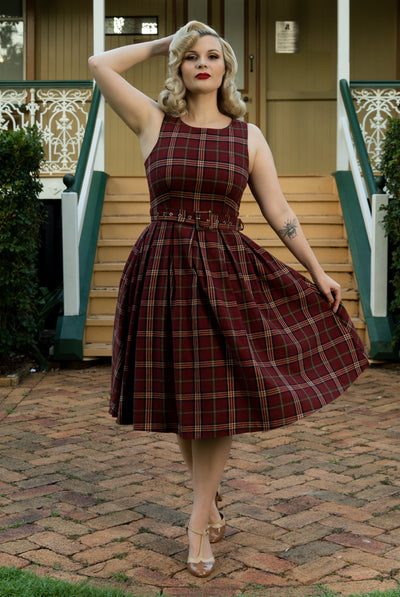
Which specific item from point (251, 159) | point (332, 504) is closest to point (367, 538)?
point (332, 504)

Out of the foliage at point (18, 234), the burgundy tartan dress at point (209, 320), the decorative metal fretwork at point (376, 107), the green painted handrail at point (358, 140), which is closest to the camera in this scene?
the burgundy tartan dress at point (209, 320)

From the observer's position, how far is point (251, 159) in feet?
9.53

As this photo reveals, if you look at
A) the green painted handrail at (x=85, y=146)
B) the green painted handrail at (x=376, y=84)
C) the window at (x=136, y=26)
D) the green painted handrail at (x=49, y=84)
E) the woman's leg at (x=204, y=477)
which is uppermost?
the window at (x=136, y=26)

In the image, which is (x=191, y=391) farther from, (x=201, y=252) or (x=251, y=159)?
(x=251, y=159)

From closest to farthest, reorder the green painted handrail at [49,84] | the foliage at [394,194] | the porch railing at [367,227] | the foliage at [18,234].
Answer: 1. the foliage at [18,234]
2. the foliage at [394,194]
3. the porch railing at [367,227]
4. the green painted handrail at [49,84]

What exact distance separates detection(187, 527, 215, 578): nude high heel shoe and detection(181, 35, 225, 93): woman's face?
1599 millimetres

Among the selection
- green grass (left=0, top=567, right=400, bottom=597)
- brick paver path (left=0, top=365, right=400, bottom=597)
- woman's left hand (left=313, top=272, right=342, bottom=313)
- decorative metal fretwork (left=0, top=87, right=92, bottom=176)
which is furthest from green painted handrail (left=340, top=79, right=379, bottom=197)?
green grass (left=0, top=567, right=400, bottom=597)

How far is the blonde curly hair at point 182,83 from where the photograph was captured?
2.81 metres

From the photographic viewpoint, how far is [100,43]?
8.64m

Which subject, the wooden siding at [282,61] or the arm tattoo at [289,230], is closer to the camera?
the arm tattoo at [289,230]

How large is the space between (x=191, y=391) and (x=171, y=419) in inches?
5.2

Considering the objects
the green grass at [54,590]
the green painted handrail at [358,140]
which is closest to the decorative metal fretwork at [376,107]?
the green painted handrail at [358,140]

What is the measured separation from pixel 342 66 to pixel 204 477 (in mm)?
6823

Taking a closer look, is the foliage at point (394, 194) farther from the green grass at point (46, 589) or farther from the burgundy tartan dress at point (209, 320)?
the green grass at point (46, 589)
